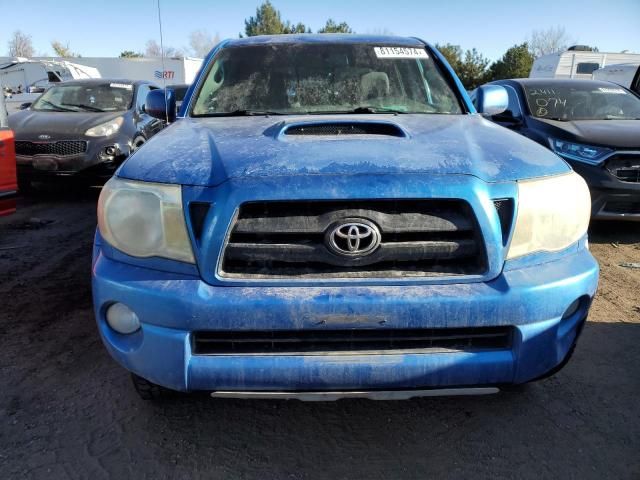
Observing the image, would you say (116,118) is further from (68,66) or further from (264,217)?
(68,66)

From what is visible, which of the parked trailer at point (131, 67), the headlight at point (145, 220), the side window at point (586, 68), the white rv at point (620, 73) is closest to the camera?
the headlight at point (145, 220)

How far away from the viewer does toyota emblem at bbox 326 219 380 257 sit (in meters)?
1.83

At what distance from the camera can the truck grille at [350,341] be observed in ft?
6.06

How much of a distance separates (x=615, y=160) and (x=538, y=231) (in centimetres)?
371

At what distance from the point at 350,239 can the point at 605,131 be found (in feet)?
15.2

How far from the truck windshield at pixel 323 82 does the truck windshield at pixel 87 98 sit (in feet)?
16.8

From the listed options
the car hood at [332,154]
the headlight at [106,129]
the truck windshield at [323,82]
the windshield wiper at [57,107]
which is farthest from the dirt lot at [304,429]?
the windshield wiper at [57,107]

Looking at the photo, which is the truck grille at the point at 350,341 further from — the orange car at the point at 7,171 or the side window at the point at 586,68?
the side window at the point at 586,68

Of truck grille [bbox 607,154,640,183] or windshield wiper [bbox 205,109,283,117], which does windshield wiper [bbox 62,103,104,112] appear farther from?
truck grille [bbox 607,154,640,183]

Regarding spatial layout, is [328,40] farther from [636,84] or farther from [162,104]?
[636,84]

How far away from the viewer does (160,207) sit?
1911 millimetres

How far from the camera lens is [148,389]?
2287mm

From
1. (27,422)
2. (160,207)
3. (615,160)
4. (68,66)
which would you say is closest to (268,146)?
(160,207)

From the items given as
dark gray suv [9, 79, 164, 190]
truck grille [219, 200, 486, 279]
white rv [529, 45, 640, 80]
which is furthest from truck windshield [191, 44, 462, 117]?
white rv [529, 45, 640, 80]
